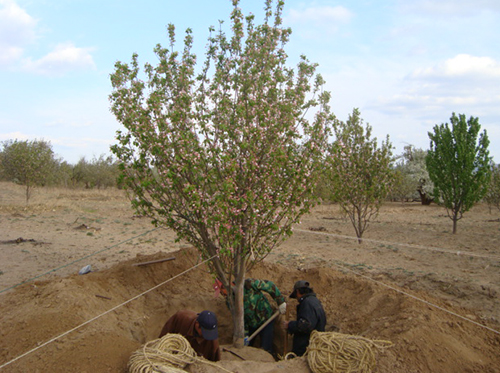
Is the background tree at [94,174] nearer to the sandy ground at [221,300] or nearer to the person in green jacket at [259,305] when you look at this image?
the sandy ground at [221,300]

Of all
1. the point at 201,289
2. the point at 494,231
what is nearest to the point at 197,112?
the point at 201,289

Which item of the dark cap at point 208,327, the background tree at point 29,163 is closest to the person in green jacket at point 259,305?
the dark cap at point 208,327

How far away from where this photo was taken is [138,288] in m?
6.82

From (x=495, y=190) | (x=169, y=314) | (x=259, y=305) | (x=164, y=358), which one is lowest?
(x=169, y=314)

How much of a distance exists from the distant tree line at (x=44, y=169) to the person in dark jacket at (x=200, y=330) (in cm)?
1483

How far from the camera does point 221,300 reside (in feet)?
23.4

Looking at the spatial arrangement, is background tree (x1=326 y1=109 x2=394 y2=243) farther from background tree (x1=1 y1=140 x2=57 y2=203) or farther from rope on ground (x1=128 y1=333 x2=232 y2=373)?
background tree (x1=1 y1=140 x2=57 y2=203)

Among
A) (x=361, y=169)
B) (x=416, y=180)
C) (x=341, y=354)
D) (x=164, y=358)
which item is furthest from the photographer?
(x=416, y=180)

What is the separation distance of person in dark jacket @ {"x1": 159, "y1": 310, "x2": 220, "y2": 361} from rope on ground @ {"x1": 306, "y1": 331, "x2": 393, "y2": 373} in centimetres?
137

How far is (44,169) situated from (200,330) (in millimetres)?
19506

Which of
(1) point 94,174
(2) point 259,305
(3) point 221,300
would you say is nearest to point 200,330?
(2) point 259,305

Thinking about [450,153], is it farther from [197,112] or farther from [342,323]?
[197,112]

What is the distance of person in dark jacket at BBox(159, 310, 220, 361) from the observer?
4891 mm

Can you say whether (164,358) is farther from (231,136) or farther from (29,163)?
(29,163)
